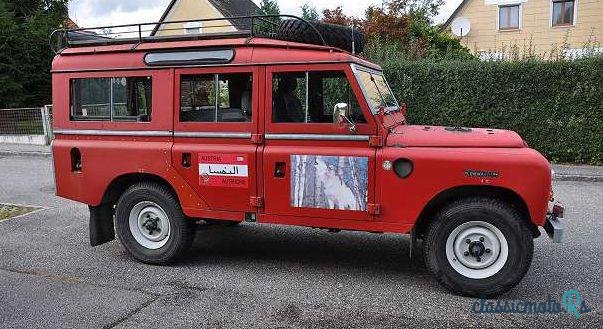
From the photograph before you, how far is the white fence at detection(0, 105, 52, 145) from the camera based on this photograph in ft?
62.7

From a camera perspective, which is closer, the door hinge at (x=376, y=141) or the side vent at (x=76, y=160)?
the door hinge at (x=376, y=141)

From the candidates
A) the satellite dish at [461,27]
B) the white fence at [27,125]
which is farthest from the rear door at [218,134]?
the satellite dish at [461,27]

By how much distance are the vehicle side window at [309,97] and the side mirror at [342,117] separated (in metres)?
0.10

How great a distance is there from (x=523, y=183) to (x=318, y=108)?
1.93 metres

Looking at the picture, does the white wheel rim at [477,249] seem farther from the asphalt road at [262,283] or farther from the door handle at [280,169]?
the door handle at [280,169]

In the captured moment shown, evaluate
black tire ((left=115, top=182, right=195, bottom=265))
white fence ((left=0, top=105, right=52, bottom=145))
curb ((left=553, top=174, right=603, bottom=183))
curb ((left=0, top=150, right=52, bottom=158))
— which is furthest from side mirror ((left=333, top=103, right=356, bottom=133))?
white fence ((left=0, top=105, right=52, bottom=145))

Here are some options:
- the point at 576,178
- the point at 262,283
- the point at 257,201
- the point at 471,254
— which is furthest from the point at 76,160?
the point at 576,178

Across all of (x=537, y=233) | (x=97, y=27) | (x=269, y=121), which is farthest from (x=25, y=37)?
(x=537, y=233)

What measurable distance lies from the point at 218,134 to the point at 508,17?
2533 cm

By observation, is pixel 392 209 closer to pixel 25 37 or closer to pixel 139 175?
pixel 139 175

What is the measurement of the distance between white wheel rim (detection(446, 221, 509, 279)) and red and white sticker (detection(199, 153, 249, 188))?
201 centimetres

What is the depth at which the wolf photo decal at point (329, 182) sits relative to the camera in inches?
193

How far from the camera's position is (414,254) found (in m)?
6.07

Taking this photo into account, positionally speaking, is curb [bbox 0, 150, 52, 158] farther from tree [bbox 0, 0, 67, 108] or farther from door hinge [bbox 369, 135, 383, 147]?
door hinge [bbox 369, 135, 383, 147]
